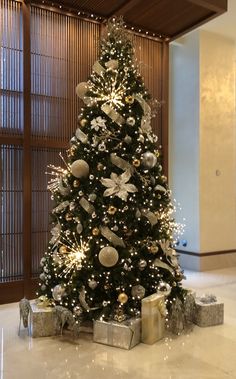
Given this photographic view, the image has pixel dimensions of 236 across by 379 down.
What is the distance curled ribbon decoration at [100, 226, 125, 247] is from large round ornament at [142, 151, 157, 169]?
2.32 ft

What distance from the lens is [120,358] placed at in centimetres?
317

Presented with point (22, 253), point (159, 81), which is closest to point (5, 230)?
point (22, 253)

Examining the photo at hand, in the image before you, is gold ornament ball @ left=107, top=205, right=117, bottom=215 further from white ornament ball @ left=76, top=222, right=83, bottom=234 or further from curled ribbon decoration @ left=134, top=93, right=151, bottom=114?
curled ribbon decoration @ left=134, top=93, right=151, bottom=114

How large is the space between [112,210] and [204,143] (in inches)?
145

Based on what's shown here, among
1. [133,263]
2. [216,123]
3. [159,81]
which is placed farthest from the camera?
[216,123]

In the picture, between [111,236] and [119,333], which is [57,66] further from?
[119,333]

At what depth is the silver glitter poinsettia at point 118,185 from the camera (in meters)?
3.62

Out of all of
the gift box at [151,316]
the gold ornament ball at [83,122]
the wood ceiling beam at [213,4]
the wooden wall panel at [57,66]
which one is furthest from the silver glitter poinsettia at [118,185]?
the wood ceiling beam at [213,4]

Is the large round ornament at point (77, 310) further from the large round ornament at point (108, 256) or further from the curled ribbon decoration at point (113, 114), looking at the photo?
the curled ribbon decoration at point (113, 114)

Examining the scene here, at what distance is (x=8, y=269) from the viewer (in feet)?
15.8

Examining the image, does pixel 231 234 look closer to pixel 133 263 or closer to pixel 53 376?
pixel 133 263

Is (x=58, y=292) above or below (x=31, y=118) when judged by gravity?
below

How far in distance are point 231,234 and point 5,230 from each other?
412 centimetres

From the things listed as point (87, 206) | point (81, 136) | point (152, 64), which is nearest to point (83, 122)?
point (81, 136)
